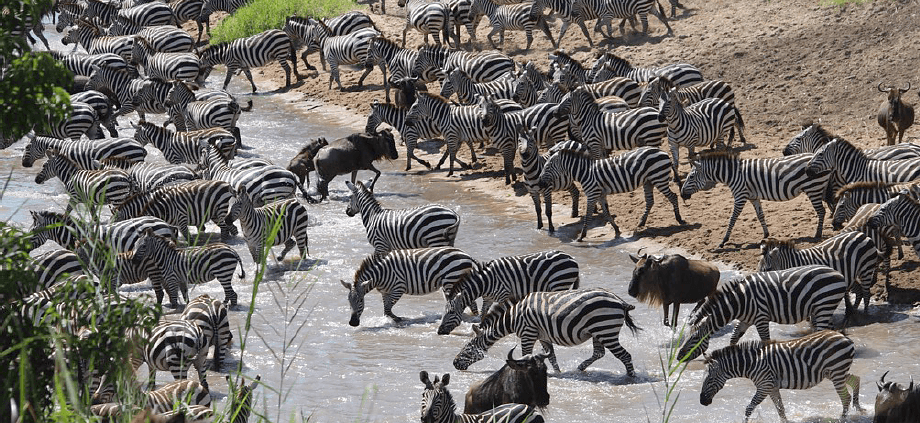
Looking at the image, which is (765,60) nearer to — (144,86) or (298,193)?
(298,193)

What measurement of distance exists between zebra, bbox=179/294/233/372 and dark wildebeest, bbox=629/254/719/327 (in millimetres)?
4109

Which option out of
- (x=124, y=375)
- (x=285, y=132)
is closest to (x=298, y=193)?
(x=285, y=132)

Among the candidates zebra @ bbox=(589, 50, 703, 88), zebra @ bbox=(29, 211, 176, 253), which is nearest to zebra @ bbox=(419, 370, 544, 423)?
zebra @ bbox=(29, 211, 176, 253)

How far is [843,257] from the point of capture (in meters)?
12.3

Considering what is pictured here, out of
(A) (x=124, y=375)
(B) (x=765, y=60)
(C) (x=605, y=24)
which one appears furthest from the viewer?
(C) (x=605, y=24)

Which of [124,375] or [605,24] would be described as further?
[605,24]

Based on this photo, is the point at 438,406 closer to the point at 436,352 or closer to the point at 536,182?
the point at 436,352

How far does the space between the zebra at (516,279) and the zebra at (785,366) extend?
2.70m

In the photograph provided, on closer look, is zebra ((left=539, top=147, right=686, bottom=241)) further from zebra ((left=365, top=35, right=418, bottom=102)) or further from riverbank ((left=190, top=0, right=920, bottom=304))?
zebra ((left=365, top=35, right=418, bottom=102))

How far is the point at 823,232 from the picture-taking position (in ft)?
48.4

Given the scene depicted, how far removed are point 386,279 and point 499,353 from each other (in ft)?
5.45

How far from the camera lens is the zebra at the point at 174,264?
13.3m

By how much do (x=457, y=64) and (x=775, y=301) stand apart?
507 inches

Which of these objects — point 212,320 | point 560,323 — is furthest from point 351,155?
point 560,323
